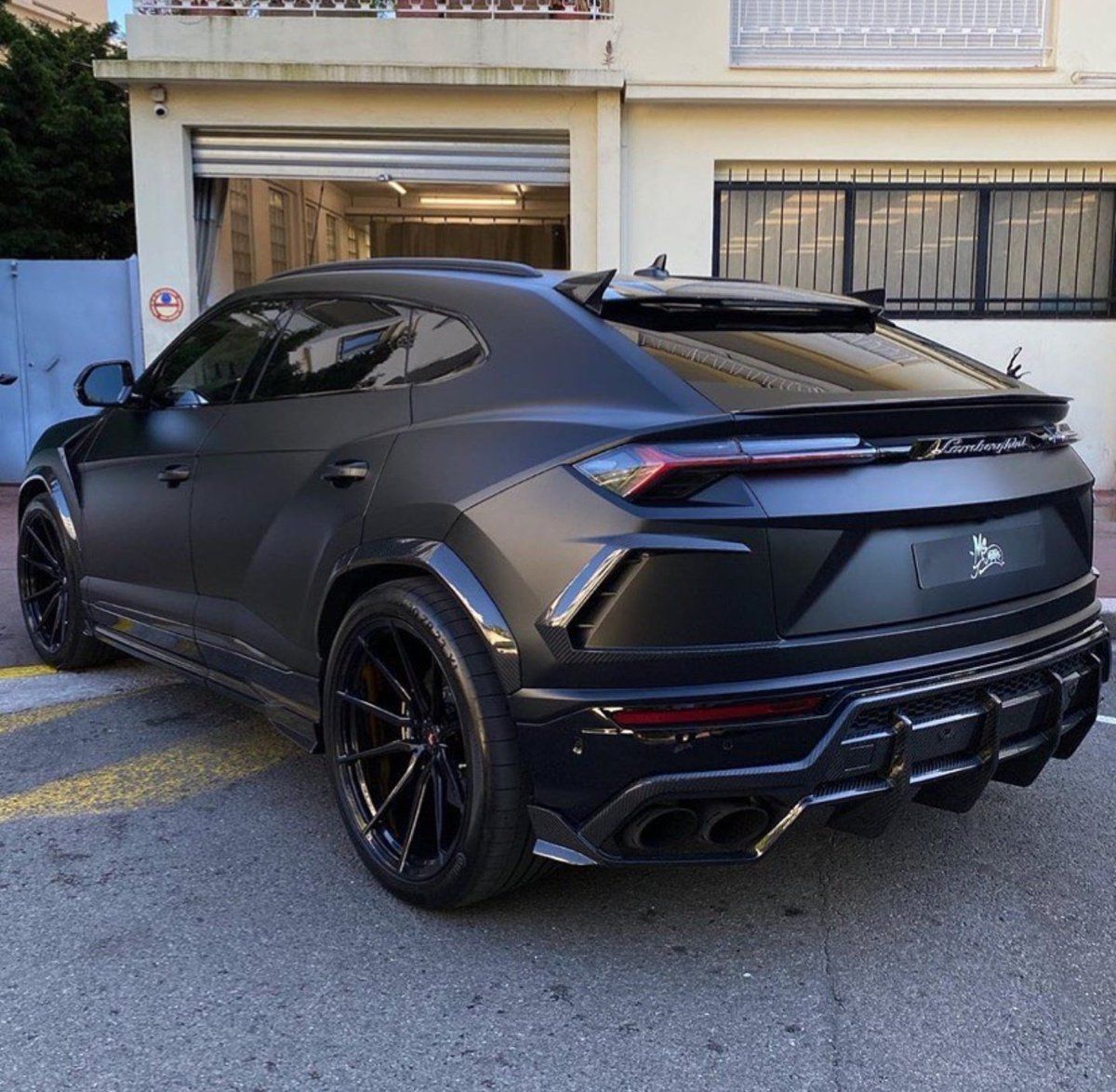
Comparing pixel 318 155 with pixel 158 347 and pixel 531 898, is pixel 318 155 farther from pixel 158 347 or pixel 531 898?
pixel 531 898

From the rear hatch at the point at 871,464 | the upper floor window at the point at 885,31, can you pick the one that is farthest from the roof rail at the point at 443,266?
the upper floor window at the point at 885,31

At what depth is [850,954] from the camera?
280cm

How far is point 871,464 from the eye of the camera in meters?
2.62

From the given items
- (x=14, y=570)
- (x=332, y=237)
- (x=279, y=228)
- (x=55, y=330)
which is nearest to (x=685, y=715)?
(x=14, y=570)

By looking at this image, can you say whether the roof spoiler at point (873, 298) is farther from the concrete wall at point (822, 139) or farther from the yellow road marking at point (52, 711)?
the concrete wall at point (822, 139)

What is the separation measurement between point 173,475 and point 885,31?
865 cm

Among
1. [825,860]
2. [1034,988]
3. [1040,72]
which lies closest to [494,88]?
[1040,72]

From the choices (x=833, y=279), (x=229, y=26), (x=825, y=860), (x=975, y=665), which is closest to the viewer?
(x=975, y=665)

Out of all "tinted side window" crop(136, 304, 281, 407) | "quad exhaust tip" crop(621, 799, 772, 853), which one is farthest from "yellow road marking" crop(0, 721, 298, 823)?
"quad exhaust tip" crop(621, 799, 772, 853)

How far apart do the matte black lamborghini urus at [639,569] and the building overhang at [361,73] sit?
6872mm

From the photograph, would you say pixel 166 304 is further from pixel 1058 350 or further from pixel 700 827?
pixel 700 827

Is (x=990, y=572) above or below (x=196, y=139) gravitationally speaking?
below

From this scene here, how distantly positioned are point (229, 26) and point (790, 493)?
918cm

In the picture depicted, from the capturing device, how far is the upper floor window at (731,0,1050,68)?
1008 centimetres
